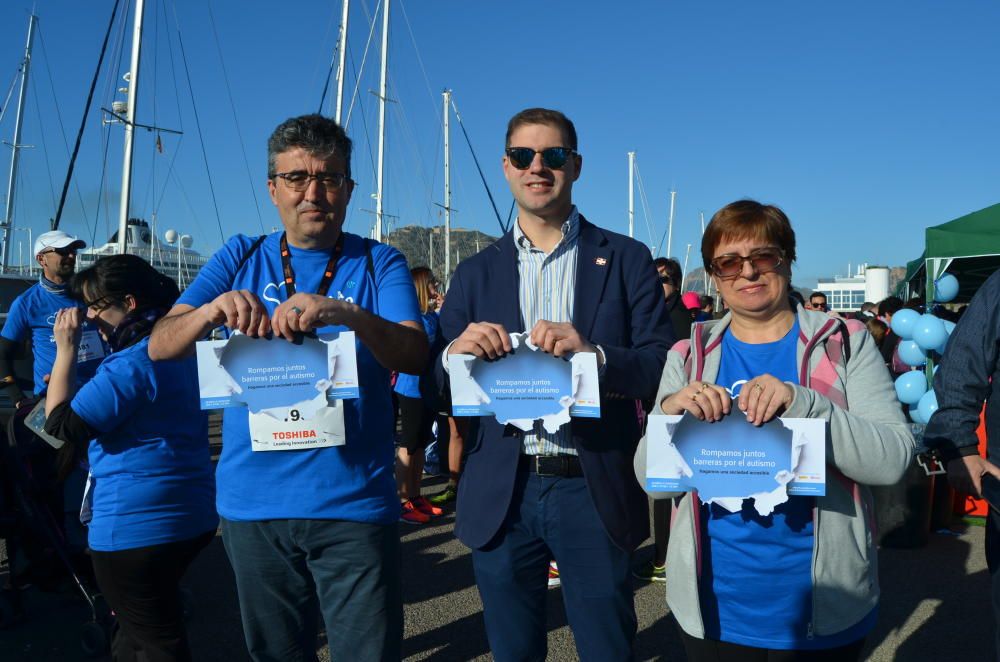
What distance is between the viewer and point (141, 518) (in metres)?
2.85

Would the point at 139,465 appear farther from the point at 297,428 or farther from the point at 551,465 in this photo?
the point at 551,465

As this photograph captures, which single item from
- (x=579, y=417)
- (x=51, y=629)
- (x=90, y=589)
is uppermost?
(x=579, y=417)

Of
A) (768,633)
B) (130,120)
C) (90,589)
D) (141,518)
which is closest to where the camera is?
(768,633)

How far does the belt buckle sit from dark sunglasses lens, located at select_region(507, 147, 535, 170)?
92 centimetres

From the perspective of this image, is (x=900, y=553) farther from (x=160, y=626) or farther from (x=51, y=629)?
(x=51, y=629)

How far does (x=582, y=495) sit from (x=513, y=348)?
1.71 feet

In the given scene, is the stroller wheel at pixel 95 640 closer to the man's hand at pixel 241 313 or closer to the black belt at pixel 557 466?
the man's hand at pixel 241 313

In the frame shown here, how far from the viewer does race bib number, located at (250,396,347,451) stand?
2227 millimetres

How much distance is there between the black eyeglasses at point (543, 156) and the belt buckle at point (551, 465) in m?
0.92

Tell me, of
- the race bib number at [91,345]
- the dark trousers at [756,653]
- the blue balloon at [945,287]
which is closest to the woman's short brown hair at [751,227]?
the dark trousers at [756,653]

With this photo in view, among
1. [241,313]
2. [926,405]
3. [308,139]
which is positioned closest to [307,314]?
[241,313]

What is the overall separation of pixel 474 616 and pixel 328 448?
267 cm

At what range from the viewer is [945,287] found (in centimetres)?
912

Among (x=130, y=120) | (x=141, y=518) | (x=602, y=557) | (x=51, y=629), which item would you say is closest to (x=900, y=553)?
(x=602, y=557)
